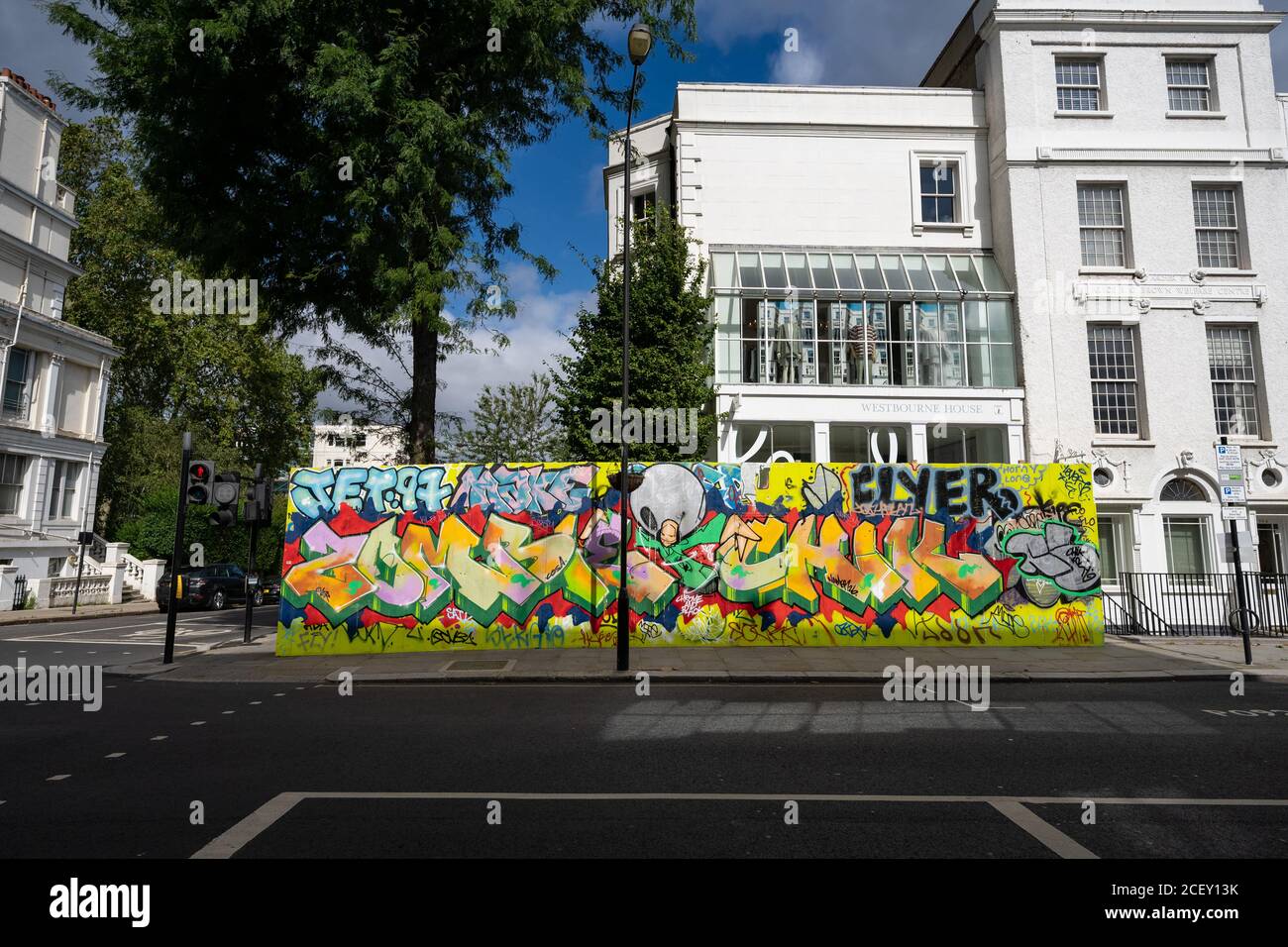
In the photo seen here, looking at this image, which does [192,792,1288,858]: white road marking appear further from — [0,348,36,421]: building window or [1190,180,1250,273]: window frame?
[0,348,36,421]: building window

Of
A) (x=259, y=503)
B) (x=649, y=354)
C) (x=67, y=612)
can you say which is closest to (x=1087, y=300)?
(x=649, y=354)

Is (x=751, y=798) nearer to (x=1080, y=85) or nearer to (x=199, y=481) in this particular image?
(x=199, y=481)

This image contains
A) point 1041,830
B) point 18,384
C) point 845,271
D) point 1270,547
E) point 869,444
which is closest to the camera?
point 1041,830

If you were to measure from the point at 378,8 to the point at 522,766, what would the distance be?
46.5ft

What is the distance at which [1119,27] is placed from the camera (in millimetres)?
20672

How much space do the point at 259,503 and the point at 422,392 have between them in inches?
165

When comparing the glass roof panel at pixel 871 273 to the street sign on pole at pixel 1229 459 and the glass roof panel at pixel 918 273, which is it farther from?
the street sign on pole at pixel 1229 459

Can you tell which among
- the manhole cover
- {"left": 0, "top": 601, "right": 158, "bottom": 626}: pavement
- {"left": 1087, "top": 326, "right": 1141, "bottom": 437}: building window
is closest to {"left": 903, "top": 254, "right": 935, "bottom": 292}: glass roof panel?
{"left": 1087, "top": 326, "right": 1141, "bottom": 437}: building window

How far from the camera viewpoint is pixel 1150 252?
19891 millimetres

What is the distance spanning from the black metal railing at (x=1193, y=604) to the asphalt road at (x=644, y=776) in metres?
8.67

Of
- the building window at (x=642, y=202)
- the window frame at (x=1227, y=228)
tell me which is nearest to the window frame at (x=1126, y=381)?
the window frame at (x=1227, y=228)

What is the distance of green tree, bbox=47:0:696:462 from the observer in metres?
12.9

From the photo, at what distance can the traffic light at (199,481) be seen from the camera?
13.0 m

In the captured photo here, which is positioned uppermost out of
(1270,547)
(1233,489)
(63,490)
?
(63,490)
